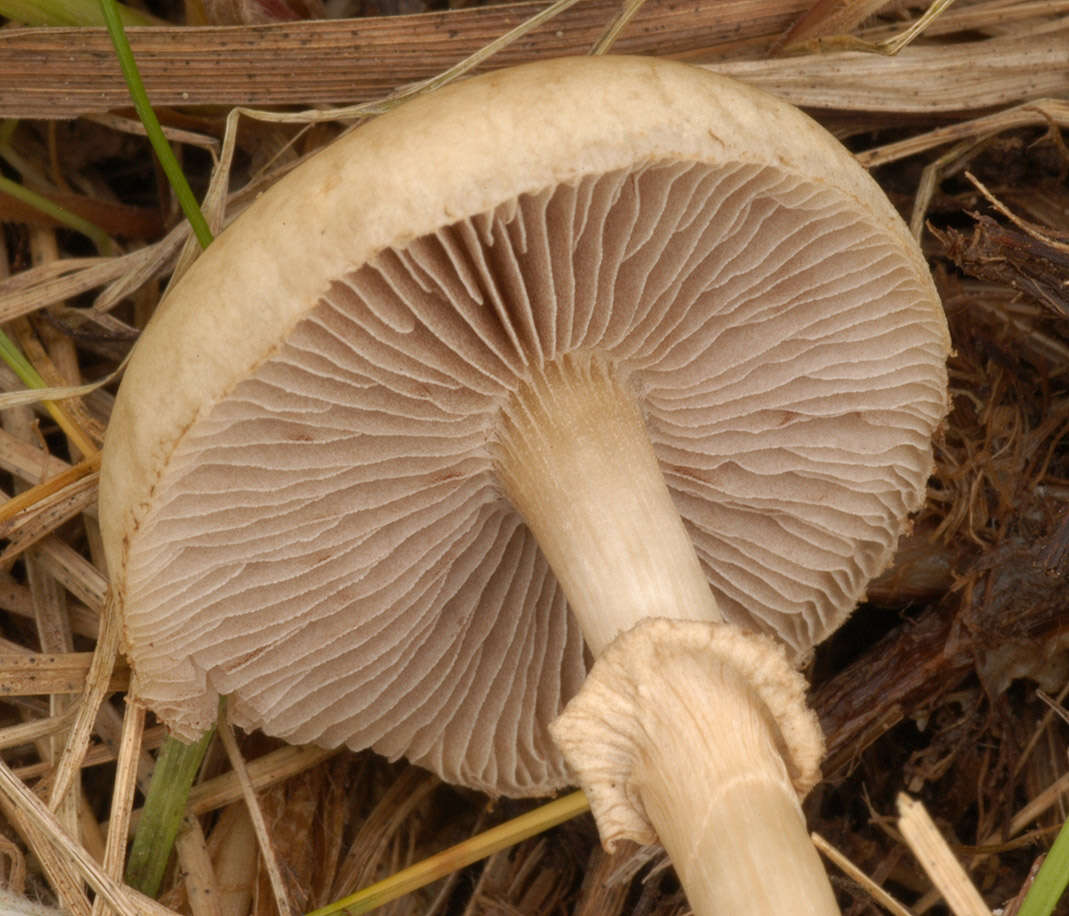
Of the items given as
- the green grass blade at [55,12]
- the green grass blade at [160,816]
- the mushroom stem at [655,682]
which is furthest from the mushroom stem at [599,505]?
the green grass blade at [55,12]

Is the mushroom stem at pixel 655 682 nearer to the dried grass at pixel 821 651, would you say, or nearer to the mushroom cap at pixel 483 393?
the mushroom cap at pixel 483 393

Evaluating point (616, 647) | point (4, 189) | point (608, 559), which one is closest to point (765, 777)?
point (616, 647)

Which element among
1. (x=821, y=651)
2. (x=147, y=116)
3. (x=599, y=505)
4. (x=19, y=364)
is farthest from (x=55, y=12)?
(x=821, y=651)

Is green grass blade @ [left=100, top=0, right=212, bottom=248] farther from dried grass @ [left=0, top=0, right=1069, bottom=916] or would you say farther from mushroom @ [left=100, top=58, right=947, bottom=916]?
mushroom @ [left=100, top=58, right=947, bottom=916]

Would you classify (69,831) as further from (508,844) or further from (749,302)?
(749,302)

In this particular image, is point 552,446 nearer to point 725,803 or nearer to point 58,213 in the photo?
point 725,803

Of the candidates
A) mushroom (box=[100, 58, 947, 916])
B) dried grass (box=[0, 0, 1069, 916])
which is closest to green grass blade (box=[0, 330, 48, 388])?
dried grass (box=[0, 0, 1069, 916])

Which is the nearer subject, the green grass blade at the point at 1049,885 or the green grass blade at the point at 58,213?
the green grass blade at the point at 1049,885
